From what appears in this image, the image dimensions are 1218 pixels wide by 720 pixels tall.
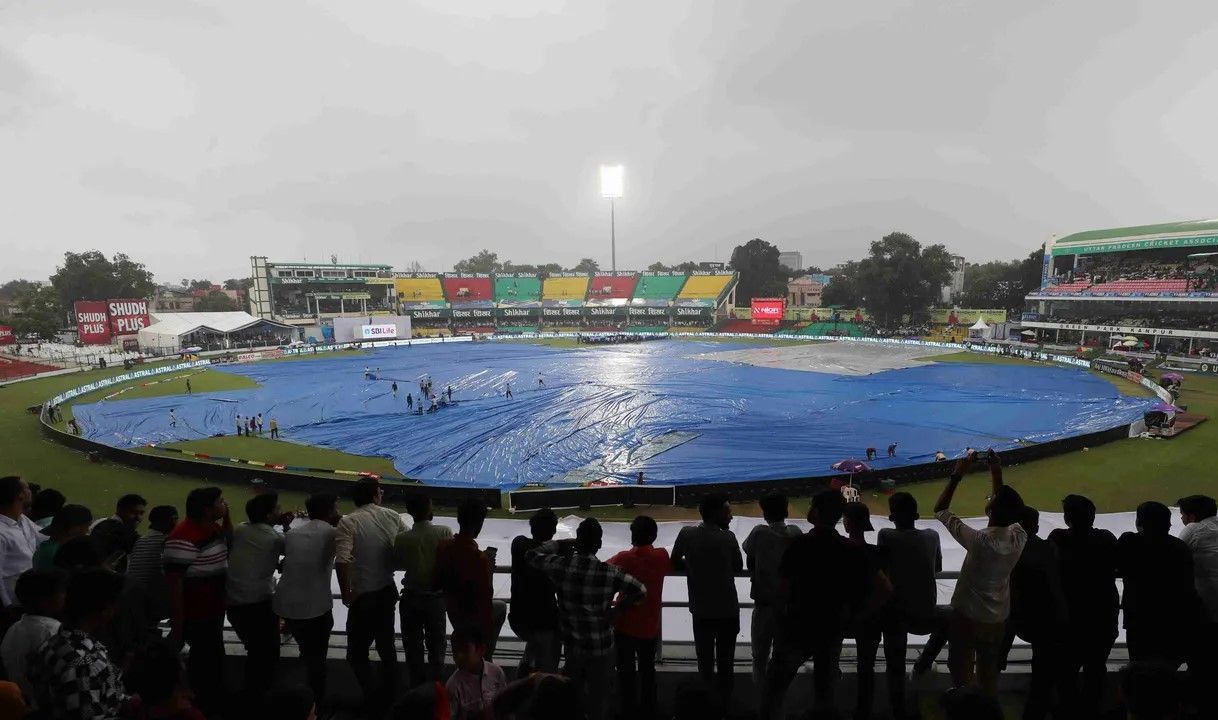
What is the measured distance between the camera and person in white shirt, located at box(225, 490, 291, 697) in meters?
4.38

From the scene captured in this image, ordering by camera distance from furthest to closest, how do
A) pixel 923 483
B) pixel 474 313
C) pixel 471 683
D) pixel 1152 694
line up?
pixel 474 313 < pixel 923 483 < pixel 471 683 < pixel 1152 694

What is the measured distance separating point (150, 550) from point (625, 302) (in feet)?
288

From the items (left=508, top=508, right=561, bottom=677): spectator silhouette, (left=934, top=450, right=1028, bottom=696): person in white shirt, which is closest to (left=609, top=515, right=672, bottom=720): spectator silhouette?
(left=508, top=508, right=561, bottom=677): spectator silhouette

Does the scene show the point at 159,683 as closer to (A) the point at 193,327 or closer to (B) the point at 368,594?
(B) the point at 368,594

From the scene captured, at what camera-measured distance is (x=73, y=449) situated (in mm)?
21281

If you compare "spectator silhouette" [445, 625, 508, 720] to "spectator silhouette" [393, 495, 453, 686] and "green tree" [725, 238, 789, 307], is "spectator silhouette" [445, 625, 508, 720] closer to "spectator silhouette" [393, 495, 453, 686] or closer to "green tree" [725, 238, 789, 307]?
"spectator silhouette" [393, 495, 453, 686]

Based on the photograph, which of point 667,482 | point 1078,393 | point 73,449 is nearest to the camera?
point 667,482

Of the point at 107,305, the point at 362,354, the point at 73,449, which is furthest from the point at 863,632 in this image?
the point at 107,305

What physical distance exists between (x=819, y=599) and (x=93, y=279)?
336ft

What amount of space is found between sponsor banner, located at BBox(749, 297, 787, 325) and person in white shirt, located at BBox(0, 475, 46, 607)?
79.9 m

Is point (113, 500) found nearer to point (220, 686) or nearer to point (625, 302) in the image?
point (220, 686)

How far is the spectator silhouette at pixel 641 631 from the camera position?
161 inches

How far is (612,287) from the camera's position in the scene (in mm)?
96938

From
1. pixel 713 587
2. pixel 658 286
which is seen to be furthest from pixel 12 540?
pixel 658 286
